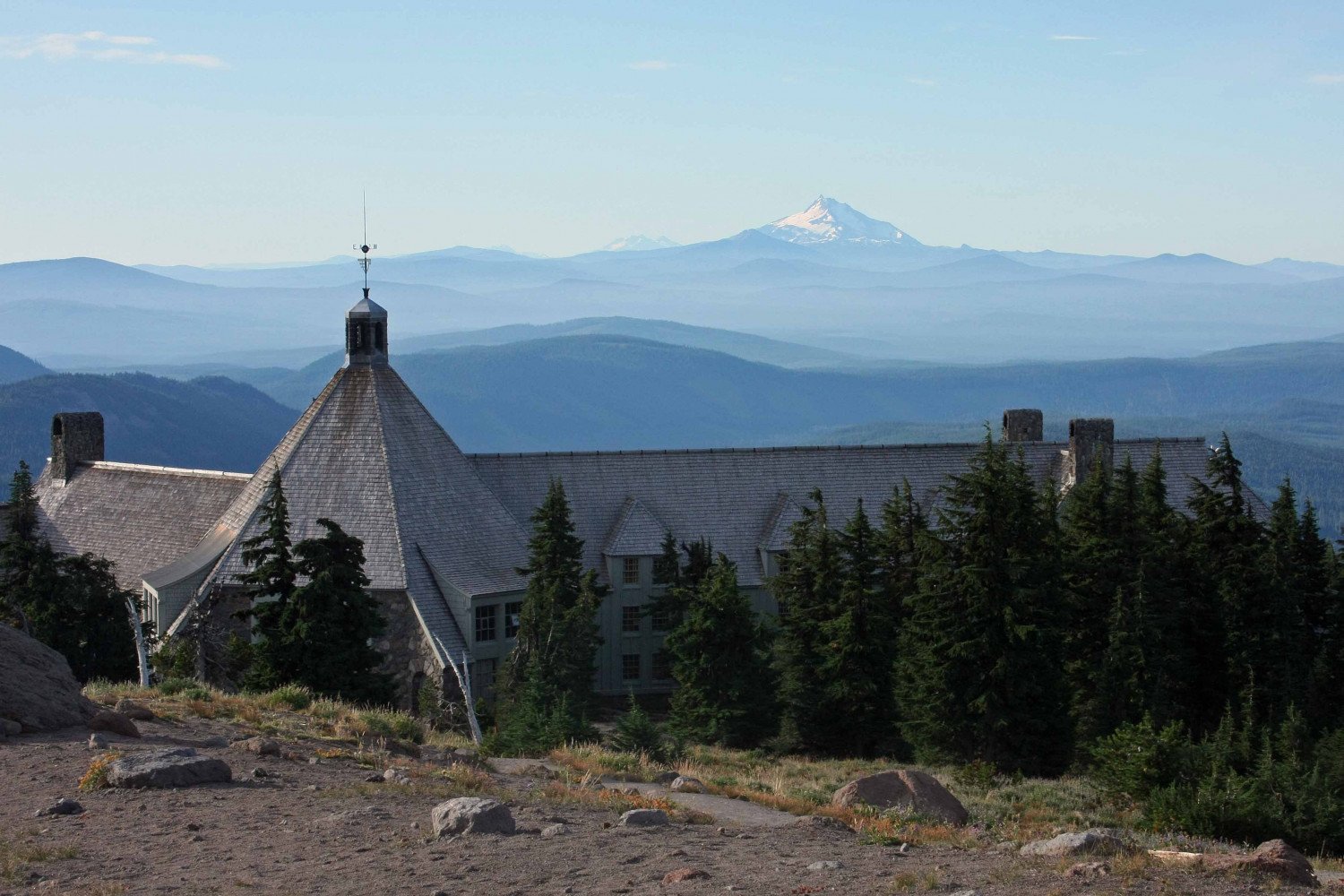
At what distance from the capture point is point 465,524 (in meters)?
55.0

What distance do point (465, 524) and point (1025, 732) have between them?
72.2ft

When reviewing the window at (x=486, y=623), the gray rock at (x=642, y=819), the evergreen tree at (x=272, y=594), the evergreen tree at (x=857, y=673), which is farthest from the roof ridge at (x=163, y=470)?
the gray rock at (x=642, y=819)

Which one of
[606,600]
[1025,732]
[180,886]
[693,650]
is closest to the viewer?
[180,886]

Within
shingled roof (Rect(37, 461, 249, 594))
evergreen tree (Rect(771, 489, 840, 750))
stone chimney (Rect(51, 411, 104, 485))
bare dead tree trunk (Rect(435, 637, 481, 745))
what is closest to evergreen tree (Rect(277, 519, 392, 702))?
bare dead tree trunk (Rect(435, 637, 481, 745))

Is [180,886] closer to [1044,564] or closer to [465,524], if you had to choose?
[1044,564]

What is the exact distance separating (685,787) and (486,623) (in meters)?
27.8

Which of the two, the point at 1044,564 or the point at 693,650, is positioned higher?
the point at 1044,564

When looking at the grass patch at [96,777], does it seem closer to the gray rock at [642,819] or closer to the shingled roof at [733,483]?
the gray rock at [642,819]

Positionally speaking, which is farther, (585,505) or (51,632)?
(585,505)

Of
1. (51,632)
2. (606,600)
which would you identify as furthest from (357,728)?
(606,600)

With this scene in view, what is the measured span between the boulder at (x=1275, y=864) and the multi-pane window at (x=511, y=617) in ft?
121

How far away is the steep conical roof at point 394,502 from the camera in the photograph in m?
51.8

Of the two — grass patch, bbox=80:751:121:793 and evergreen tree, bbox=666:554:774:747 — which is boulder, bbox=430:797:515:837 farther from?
evergreen tree, bbox=666:554:774:747

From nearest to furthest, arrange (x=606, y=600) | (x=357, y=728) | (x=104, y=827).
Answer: (x=104, y=827)
(x=357, y=728)
(x=606, y=600)
